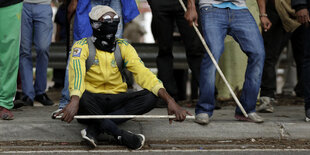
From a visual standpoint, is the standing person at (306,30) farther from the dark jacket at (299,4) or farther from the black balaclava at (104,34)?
the black balaclava at (104,34)

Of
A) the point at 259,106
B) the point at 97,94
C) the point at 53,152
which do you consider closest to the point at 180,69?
the point at 259,106

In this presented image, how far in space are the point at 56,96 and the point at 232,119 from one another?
438 centimetres

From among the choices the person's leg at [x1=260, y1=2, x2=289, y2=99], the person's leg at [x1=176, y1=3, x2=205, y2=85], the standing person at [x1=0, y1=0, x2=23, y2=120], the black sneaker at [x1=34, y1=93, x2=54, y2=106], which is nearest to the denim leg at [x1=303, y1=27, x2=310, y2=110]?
the person's leg at [x1=260, y1=2, x2=289, y2=99]

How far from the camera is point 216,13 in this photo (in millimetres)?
5785

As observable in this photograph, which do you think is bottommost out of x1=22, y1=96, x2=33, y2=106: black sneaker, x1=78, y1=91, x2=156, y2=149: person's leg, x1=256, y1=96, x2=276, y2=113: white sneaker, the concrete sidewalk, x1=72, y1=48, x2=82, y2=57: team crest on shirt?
x1=256, y1=96, x2=276, y2=113: white sneaker

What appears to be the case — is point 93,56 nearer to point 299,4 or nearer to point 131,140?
point 131,140

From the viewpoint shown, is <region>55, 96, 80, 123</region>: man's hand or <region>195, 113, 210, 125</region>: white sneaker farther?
<region>195, 113, 210, 125</region>: white sneaker

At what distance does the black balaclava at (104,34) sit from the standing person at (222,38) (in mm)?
790

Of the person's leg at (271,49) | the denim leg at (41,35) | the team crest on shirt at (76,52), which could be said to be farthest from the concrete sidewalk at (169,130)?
the denim leg at (41,35)

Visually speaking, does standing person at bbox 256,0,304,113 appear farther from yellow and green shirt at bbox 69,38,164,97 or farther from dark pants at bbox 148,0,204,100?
yellow and green shirt at bbox 69,38,164,97

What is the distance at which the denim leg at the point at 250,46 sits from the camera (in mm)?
5754

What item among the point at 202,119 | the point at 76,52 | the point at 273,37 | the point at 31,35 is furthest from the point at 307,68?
the point at 31,35

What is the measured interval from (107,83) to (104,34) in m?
0.47

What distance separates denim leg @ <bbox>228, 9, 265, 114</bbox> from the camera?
5.75 metres
